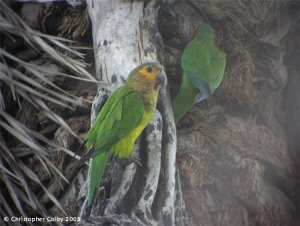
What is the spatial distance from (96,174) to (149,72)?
48 cm

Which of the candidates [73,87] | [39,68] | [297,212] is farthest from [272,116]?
[39,68]

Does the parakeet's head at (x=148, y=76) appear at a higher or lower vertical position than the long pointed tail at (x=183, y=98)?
higher

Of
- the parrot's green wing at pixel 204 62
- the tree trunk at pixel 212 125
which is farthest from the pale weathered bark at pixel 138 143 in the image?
the parrot's green wing at pixel 204 62

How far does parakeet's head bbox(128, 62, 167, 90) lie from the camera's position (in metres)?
2.10

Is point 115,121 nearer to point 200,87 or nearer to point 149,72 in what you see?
point 149,72

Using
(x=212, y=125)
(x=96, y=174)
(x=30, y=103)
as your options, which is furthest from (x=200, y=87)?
(x=30, y=103)

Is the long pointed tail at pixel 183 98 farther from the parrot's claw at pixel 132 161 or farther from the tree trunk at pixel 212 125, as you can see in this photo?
the parrot's claw at pixel 132 161

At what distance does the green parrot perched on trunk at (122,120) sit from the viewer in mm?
2059

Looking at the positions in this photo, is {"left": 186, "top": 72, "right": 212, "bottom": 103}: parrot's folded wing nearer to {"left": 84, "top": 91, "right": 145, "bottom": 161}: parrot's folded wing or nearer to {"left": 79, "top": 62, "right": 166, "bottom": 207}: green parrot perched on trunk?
{"left": 79, "top": 62, "right": 166, "bottom": 207}: green parrot perched on trunk

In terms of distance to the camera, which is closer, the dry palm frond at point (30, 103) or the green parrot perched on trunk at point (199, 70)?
the dry palm frond at point (30, 103)

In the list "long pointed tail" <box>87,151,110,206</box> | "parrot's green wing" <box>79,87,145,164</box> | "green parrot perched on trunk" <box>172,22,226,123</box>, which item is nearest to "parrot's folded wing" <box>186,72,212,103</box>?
"green parrot perched on trunk" <box>172,22,226,123</box>

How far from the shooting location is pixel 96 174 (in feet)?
6.75

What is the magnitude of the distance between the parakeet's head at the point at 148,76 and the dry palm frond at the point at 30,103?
0.19 m

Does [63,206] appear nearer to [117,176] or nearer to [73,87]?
[117,176]
